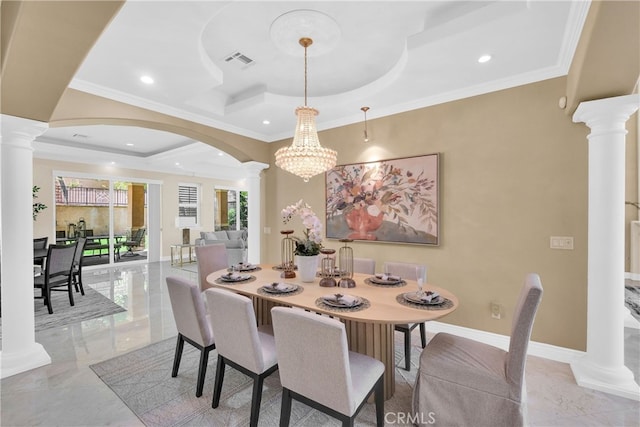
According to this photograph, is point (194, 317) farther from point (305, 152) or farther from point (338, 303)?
point (305, 152)

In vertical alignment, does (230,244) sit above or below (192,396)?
above

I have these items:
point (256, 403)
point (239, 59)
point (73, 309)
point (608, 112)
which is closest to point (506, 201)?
point (608, 112)

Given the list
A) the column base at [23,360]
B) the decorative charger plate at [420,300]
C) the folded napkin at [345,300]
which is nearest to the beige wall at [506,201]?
the decorative charger plate at [420,300]

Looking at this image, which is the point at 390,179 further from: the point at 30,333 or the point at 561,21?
the point at 30,333

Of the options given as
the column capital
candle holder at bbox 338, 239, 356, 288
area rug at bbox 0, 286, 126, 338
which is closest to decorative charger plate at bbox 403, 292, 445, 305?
candle holder at bbox 338, 239, 356, 288

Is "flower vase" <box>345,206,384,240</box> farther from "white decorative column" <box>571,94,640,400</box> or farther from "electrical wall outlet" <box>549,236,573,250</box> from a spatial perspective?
"white decorative column" <box>571,94,640,400</box>

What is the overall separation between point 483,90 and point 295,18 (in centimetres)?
208

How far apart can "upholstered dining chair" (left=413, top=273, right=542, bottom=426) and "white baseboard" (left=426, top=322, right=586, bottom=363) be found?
4.30 ft

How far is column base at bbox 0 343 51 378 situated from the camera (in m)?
2.40

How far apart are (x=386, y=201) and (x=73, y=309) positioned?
465 cm

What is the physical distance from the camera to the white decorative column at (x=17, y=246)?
2.44 m

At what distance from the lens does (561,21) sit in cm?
198

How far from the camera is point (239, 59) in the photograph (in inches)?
107

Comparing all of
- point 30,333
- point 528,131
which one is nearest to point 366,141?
point 528,131
